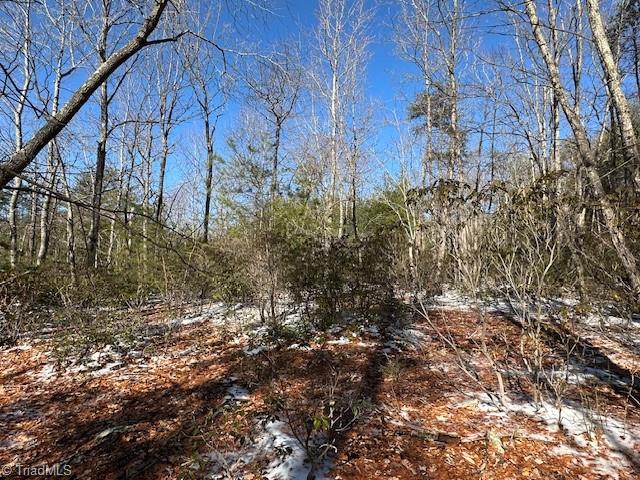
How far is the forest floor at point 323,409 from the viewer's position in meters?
2.87

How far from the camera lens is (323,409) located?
327 cm

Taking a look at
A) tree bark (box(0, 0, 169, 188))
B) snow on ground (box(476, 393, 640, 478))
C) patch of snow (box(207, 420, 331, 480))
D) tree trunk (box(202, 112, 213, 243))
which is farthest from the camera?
tree trunk (box(202, 112, 213, 243))

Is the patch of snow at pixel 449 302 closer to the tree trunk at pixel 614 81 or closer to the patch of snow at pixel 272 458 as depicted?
the tree trunk at pixel 614 81

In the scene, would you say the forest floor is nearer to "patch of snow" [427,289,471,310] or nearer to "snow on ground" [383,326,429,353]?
"snow on ground" [383,326,429,353]

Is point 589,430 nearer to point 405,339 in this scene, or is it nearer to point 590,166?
point 405,339

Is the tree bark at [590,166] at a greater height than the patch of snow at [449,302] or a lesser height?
greater

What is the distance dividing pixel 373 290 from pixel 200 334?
3006 mm

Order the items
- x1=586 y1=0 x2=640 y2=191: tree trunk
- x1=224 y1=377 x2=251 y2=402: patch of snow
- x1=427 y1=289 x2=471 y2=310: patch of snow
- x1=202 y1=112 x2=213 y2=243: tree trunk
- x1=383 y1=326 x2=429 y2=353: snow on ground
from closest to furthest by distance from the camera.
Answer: x1=224 y1=377 x2=251 y2=402: patch of snow < x1=586 y1=0 x2=640 y2=191: tree trunk < x1=383 y1=326 x2=429 y2=353: snow on ground < x1=427 y1=289 x2=471 y2=310: patch of snow < x1=202 y1=112 x2=213 y2=243: tree trunk

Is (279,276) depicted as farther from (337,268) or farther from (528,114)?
(528,114)

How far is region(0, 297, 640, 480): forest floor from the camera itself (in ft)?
9.41

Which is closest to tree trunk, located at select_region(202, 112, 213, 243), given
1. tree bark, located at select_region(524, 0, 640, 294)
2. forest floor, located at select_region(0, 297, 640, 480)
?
forest floor, located at select_region(0, 297, 640, 480)

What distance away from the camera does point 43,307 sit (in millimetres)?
6016

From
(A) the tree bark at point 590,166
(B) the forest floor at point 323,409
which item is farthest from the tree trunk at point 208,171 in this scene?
(A) the tree bark at point 590,166

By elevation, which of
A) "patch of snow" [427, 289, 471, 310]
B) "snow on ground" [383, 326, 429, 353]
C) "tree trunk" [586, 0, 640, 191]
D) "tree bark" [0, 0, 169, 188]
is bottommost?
"snow on ground" [383, 326, 429, 353]
